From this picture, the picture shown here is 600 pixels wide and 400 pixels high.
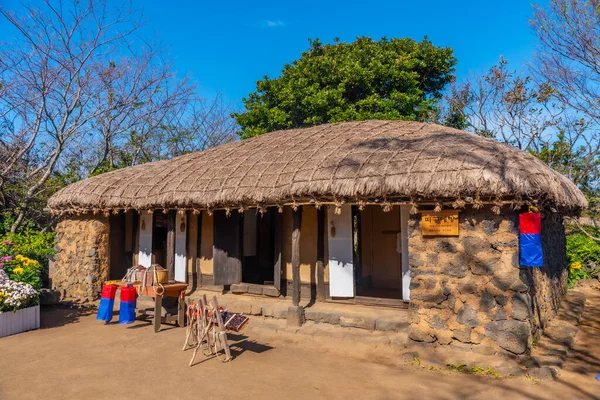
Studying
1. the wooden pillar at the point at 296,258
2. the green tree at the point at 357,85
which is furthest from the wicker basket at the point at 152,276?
the green tree at the point at 357,85

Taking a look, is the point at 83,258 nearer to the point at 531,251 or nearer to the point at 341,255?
the point at 341,255

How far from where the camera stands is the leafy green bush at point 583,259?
1145 cm

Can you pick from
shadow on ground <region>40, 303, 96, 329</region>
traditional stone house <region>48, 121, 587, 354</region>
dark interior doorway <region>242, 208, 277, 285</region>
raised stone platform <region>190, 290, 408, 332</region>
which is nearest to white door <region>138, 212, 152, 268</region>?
traditional stone house <region>48, 121, 587, 354</region>

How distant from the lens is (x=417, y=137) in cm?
702

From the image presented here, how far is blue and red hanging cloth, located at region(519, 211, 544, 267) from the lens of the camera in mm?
5059

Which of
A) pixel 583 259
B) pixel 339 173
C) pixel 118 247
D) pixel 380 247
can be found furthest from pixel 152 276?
pixel 583 259

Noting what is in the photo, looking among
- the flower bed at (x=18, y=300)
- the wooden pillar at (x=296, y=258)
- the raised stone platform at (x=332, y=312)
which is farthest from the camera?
the wooden pillar at (x=296, y=258)

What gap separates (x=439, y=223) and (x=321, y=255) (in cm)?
272

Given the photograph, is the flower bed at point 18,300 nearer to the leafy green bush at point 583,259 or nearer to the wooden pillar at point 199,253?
the wooden pillar at point 199,253

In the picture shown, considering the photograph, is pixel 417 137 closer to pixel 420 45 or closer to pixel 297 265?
pixel 297 265

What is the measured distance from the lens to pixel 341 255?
7.36 metres

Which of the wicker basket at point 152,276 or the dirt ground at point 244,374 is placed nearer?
the dirt ground at point 244,374

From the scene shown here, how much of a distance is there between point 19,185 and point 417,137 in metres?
12.6

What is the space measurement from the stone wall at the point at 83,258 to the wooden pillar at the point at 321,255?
5260 mm
